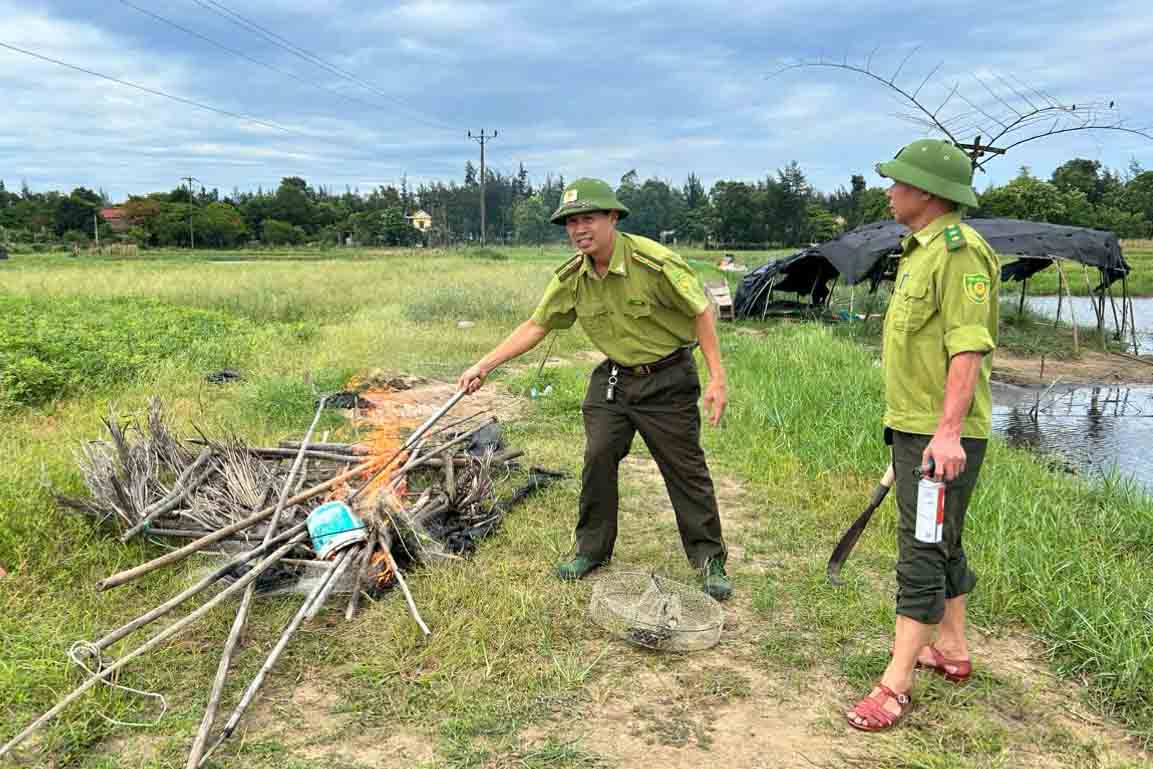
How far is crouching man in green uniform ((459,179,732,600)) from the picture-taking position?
338 cm

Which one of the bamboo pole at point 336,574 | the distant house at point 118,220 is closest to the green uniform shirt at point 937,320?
the bamboo pole at point 336,574

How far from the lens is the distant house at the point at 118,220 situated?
60463mm

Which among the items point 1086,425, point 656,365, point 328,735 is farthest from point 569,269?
point 1086,425

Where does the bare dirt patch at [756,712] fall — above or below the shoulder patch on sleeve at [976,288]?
below

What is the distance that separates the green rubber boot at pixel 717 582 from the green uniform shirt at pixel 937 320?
132 centimetres

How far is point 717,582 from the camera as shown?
11.9 ft

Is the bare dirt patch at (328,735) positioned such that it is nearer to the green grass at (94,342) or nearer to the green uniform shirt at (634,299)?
the green uniform shirt at (634,299)

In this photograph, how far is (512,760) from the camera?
8.15 ft

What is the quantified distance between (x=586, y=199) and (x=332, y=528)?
190cm

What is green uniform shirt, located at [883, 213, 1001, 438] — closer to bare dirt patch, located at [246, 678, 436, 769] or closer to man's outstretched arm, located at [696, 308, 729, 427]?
man's outstretched arm, located at [696, 308, 729, 427]

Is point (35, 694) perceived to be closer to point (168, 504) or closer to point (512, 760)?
point (168, 504)

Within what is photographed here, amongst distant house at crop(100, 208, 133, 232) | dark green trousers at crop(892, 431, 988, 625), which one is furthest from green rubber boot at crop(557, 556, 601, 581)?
distant house at crop(100, 208, 133, 232)

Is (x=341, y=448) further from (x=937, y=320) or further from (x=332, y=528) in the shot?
(x=937, y=320)

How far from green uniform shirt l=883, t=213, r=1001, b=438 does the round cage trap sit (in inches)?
47.0
